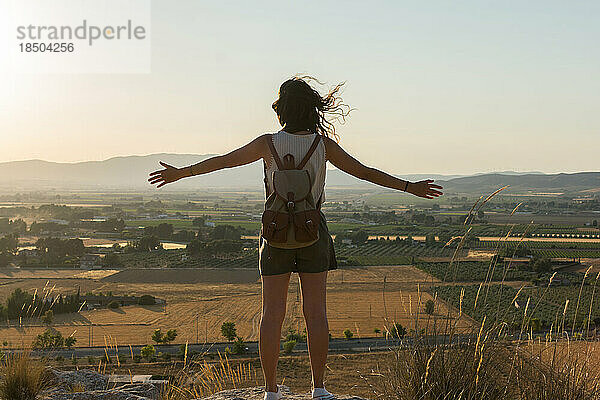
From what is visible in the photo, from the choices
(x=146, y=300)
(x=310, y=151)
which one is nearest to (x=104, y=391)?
(x=310, y=151)

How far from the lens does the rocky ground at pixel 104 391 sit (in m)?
3.68

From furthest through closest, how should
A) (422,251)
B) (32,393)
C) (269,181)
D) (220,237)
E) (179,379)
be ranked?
(220,237) < (422,251) < (32,393) < (179,379) < (269,181)

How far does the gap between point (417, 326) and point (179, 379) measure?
1.92m

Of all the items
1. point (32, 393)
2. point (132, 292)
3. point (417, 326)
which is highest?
point (417, 326)

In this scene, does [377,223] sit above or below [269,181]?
below

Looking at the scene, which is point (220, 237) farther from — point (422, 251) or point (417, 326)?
point (417, 326)

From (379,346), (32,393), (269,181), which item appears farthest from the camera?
(379,346)

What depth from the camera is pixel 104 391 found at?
4.20 metres

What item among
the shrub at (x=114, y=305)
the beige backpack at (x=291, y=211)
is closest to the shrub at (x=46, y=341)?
the beige backpack at (x=291, y=211)

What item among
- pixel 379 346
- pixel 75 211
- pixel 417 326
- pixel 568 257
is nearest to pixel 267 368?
pixel 417 326

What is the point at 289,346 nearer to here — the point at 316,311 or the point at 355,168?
the point at 316,311

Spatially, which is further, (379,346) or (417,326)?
(379,346)

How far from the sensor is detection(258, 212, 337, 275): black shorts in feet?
10.1

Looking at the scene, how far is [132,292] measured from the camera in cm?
4756
